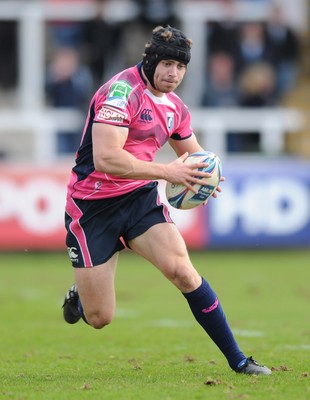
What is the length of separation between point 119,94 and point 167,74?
354 millimetres

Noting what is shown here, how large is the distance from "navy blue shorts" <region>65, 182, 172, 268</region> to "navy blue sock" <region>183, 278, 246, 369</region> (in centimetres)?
60

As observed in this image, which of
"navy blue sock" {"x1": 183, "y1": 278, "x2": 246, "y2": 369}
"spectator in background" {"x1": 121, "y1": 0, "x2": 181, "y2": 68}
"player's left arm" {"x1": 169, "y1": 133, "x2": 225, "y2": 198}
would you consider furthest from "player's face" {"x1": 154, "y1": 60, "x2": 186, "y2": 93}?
"spectator in background" {"x1": 121, "y1": 0, "x2": 181, "y2": 68}

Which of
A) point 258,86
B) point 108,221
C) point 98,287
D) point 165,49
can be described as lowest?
point 98,287

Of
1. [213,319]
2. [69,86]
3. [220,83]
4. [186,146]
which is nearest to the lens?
[213,319]

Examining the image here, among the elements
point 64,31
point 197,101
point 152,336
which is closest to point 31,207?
point 197,101

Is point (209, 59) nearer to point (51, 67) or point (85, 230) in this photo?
point (51, 67)

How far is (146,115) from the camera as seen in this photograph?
7691 mm

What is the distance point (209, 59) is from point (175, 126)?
40.3 feet

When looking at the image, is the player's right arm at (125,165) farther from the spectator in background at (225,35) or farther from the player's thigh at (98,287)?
the spectator in background at (225,35)

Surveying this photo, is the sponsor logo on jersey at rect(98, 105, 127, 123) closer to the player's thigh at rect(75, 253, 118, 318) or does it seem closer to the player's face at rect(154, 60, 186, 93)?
the player's face at rect(154, 60, 186, 93)

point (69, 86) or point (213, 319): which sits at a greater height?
point (69, 86)

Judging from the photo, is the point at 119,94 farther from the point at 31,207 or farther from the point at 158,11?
the point at 158,11

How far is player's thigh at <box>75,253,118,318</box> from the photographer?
25.8ft

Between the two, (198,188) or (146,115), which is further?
(146,115)
